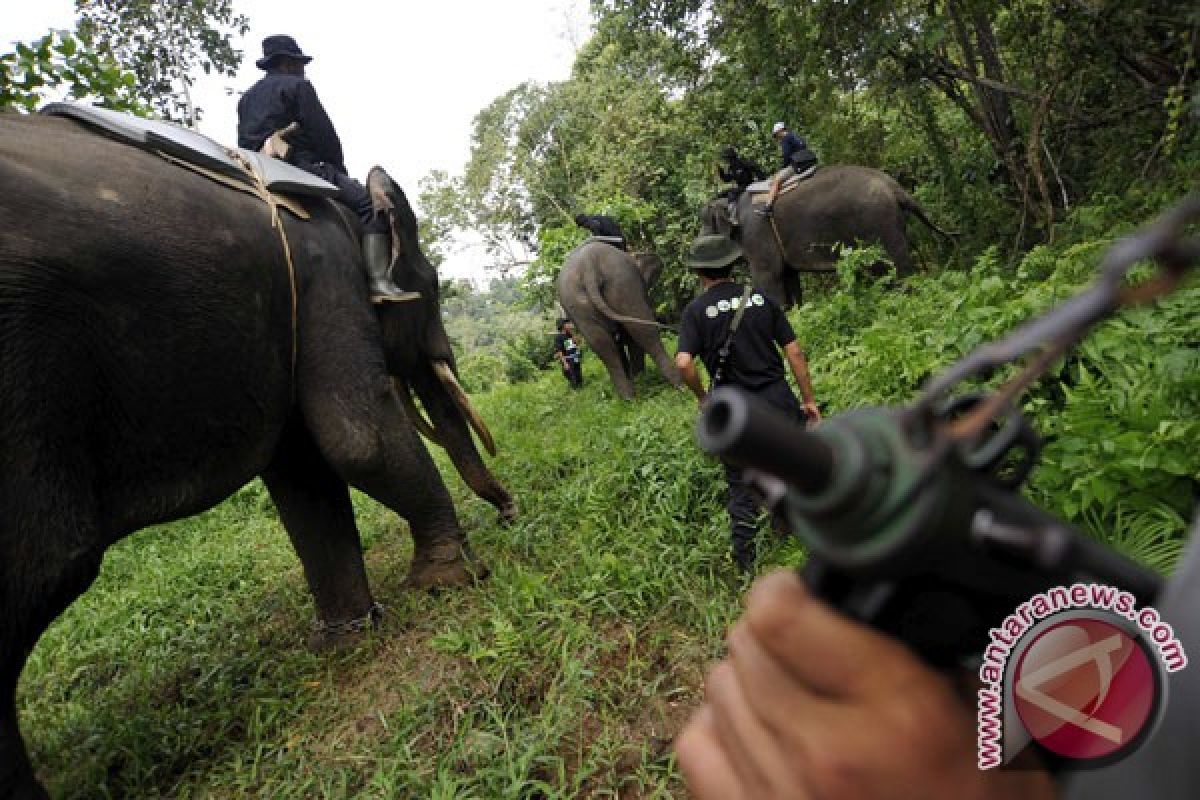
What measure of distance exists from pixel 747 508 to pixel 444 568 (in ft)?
5.02

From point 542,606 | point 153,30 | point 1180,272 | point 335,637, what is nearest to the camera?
point 1180,272

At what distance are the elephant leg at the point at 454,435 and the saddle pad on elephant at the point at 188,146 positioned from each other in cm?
146

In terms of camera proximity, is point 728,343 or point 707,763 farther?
point 728,343

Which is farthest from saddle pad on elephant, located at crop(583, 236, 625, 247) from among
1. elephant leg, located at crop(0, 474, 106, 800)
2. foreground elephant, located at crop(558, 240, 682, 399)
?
elephant leg, located at crop(0, 474, 106, 800)

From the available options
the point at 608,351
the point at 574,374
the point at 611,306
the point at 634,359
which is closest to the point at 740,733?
the point at 608,351

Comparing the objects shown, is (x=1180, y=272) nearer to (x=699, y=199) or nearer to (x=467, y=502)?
(x=467, y=502)

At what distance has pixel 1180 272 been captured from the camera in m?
0.44

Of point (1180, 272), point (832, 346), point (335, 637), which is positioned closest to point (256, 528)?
point (335, 637)

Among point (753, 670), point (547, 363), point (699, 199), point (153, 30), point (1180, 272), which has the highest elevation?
point (153, 30)

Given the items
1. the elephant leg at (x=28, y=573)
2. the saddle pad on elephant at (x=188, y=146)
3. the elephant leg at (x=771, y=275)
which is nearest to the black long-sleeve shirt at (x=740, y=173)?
the elephant leg at (x=771, y=275)

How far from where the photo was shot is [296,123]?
3.93m

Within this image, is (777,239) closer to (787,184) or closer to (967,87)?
(787,184)

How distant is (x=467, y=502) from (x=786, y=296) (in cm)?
486

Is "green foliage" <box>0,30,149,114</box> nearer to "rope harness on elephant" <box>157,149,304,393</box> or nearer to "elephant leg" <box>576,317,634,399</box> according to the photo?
"rope harness on elephant" <box>157,149,304,393</box>
